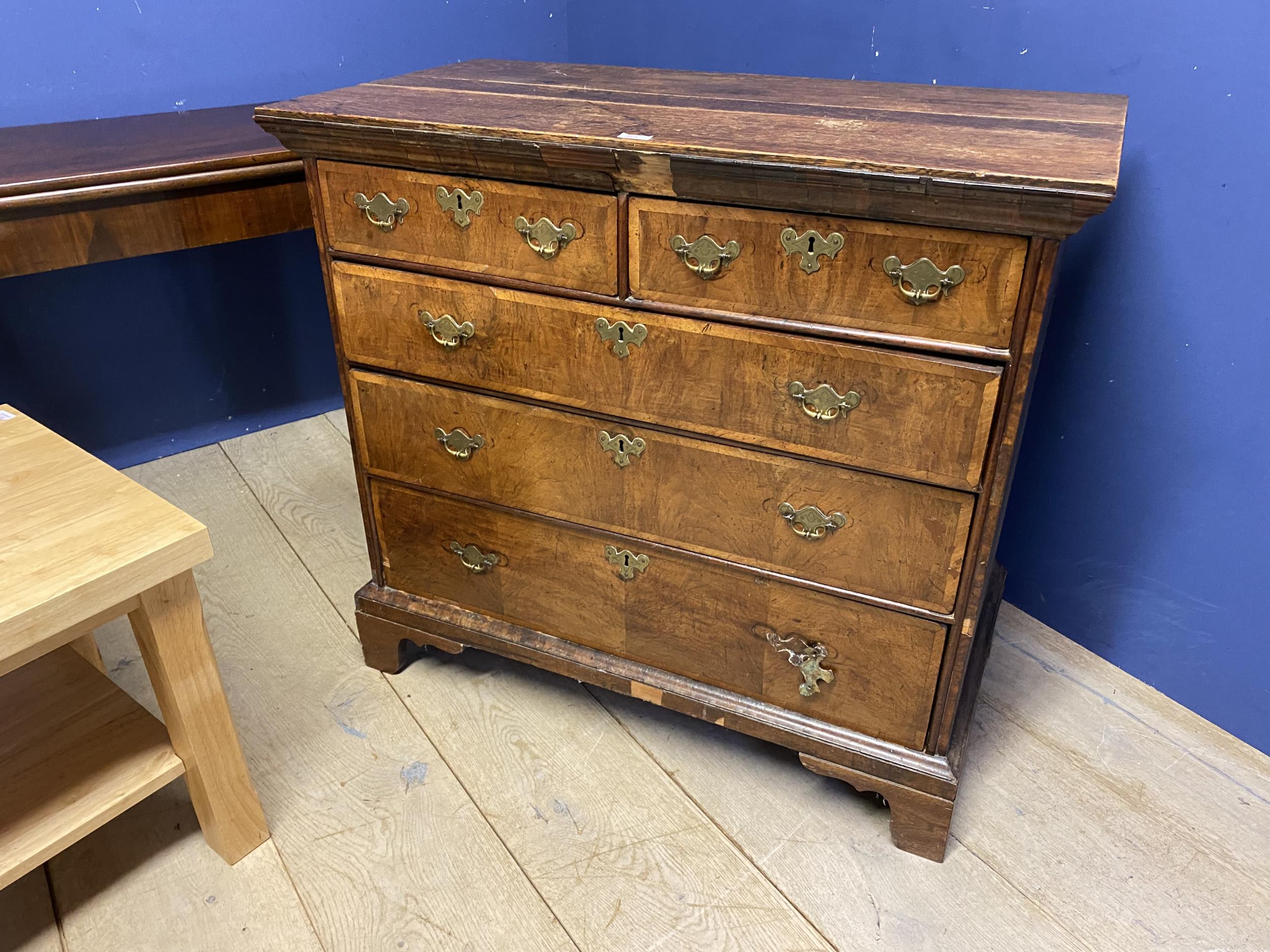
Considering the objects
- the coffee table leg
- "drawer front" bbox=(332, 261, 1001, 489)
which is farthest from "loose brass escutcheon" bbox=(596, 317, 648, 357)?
the coffee table leg

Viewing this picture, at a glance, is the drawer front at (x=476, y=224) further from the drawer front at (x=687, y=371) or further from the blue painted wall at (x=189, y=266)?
the blue painted wall at (x=189, y=266)

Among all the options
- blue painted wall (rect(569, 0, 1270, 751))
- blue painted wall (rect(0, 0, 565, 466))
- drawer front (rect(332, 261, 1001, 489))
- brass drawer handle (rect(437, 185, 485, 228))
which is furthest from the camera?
blue painted wall (rect(0, 0, 565, 466))

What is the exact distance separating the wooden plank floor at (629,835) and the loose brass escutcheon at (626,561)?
0.31 m

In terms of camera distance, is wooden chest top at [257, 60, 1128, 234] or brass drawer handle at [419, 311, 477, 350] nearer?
wooden chest top at [257, 60, 1128, 234]

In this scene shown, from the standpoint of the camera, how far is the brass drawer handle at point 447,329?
4.06 ft

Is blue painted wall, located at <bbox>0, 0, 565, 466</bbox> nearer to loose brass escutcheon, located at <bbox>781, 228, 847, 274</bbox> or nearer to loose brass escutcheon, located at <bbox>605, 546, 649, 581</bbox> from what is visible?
loose brass escutcheon, located at <bbox>605, 546, 649, 581</bbox>

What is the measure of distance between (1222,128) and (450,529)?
1162mm

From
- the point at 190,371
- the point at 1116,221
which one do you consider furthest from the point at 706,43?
the point at 190,371

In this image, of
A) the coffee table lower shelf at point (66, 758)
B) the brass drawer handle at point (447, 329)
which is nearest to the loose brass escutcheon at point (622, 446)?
the brass drawer handle at point (447, 329)

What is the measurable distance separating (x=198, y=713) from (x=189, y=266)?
121cm

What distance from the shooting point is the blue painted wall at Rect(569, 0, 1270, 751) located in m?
1.25

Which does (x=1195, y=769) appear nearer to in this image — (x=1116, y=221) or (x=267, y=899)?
(x=1116, y=221)

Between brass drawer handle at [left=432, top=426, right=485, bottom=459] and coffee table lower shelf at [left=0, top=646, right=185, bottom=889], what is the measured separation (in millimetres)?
508

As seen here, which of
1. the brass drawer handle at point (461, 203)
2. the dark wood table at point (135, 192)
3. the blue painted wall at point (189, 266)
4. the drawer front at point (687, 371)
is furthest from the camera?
the blue painted wall at point (189, 266)
